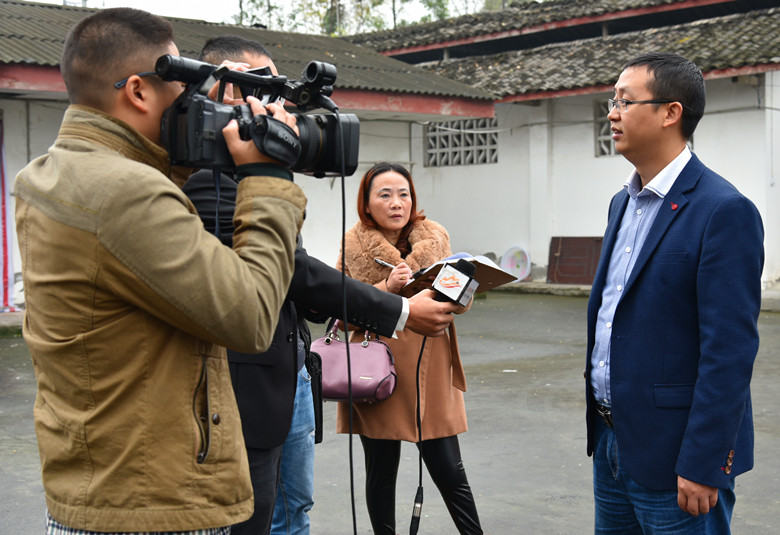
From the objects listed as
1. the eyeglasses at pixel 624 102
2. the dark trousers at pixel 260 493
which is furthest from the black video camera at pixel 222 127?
the eyeglasses at pixel 624 102

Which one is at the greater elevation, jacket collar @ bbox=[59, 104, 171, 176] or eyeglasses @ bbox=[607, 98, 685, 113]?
eyeglasses @ bbox=[607, 98, 685, 113]

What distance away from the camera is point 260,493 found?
2.28 m

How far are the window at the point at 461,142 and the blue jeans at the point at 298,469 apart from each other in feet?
44.7

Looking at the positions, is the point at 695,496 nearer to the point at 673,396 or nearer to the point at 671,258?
the point at 673,396

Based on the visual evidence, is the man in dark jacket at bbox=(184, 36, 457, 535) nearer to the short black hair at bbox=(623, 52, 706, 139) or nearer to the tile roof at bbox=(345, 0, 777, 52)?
the short black hair at bbox=(623, 52, 706, 139)

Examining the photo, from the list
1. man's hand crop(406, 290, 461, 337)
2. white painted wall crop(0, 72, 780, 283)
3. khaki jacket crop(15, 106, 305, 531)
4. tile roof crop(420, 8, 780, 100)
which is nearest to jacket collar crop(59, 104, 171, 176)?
khaki jacket crop(15, 106, 305, 531)

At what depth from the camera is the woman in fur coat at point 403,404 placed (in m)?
3.61

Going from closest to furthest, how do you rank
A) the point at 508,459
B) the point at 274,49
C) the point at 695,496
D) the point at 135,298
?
the point at 135,298 < the point at 695,496 < the point at 508,459 < the point at 274,49

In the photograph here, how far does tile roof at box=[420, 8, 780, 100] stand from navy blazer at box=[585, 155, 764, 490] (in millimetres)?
Answer: 10786

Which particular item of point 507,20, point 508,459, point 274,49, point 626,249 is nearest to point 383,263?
point 626,249

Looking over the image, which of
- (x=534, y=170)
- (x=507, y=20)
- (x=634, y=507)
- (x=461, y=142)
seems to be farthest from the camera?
(x=507, y=20)

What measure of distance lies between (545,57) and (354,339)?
1324cm

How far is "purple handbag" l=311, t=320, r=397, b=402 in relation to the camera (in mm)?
3402

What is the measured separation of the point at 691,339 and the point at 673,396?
A: 6.3 inches
